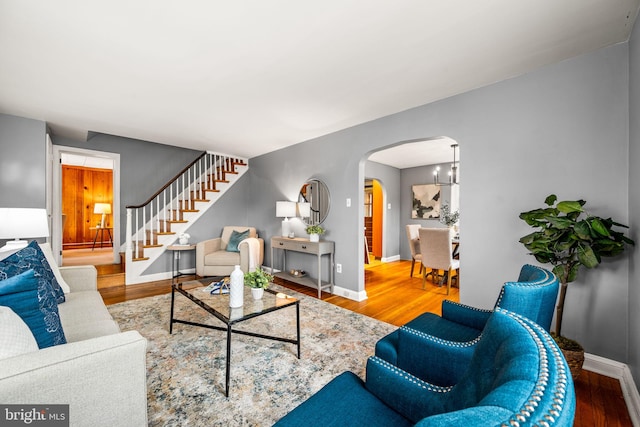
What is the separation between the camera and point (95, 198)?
732 centimetres

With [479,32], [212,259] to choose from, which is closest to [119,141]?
[212,259]

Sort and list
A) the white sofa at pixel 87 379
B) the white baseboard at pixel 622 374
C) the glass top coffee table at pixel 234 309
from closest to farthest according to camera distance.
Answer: the white sofa at pixel 87 379 → the white baseboard at pixel 622 374 → the glass top coffee table at pixel 234 309

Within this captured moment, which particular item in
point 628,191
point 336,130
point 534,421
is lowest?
point 534,421

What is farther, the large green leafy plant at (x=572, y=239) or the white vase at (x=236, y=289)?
the white vase at (x=236, y=289)

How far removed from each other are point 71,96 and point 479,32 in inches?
148

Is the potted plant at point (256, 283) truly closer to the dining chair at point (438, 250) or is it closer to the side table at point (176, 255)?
the dining chair at point (438, 250)

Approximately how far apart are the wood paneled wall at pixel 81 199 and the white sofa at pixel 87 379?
7843 mm

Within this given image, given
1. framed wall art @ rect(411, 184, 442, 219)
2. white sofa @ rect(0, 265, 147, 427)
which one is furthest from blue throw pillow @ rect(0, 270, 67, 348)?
framed wall art @ rect(411, 184, 442, 219)

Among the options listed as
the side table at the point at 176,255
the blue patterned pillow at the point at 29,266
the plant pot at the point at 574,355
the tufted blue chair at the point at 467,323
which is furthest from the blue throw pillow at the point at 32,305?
the side table at the point at 176,255

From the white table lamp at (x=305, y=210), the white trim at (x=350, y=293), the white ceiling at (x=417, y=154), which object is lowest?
the white trim at (x=350, y=293)

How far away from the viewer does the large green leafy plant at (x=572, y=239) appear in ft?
5.74

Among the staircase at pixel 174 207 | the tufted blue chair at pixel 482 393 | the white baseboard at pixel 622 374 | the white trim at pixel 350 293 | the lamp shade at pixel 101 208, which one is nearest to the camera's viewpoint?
the tufted blue chair at pixel 482 393

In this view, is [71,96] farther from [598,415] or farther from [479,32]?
[598,415]

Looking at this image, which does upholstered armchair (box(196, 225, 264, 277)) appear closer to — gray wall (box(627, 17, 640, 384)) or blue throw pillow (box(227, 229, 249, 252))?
blue throw pillow (box(227, 229, 249, 252))
